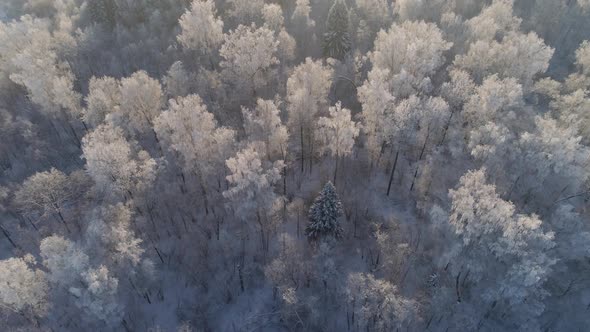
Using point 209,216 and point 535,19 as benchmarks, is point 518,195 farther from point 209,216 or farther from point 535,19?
point 535,19

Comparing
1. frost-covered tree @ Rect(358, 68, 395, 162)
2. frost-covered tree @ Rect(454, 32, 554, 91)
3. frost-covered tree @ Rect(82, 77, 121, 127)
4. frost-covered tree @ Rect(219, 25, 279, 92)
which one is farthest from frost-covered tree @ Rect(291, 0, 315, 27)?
frost-covered tree @ Rect(82, 77, 121, 127)

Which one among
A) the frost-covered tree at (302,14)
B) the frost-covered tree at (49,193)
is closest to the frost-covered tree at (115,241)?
the frost-covered tree at (49,193)

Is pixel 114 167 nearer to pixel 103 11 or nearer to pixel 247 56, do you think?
pixel 247 56

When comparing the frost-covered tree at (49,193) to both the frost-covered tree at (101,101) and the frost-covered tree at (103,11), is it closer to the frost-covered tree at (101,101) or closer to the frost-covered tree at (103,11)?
the frost-covered tree at (101,101)

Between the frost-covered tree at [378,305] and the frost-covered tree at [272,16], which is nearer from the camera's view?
the frost-covered tree at [378,305]

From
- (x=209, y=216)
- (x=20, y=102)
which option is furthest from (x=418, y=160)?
(x=20, y=102)

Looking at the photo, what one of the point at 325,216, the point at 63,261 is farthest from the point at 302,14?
the point at 63,261
